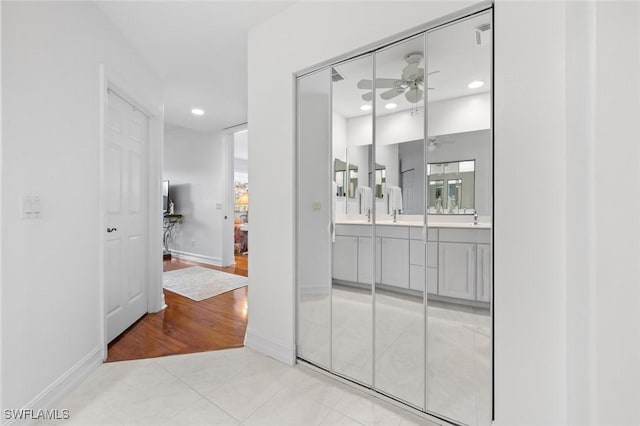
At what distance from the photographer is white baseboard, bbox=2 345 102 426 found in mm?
1456

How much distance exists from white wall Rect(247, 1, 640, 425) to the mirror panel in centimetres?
28

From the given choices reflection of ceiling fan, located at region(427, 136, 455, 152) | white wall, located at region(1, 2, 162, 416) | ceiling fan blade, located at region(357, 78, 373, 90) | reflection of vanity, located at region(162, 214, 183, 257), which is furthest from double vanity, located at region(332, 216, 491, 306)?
reflection of vanity, located at region(162, 214, 183, 257)

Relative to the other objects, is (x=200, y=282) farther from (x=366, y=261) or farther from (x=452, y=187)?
(x=452, y=187)

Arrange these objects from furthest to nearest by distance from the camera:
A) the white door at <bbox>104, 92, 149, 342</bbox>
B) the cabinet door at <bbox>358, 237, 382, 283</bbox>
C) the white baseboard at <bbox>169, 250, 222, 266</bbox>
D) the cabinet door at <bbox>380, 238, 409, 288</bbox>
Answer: the white baseboard at <bbox>169, 250, 222, 266</bbox>
the white door at <bbox>104, 92, 149, 342</bbox>
the cabinet door at <bbox>358, 237, 382, 283</bbox>
the cabinet door at <bbox>380, 238, 409, 288</bbox>

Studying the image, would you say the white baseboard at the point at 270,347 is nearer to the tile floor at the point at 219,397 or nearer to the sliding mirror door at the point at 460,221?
the tile floor at the point at 219,397

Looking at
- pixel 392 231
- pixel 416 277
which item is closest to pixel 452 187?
pixel 392 231

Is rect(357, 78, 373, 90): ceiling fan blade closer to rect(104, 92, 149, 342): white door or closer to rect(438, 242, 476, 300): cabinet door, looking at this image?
rect(438, 242, 476, 300): cabinet door

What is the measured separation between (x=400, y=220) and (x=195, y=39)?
7.48 ft

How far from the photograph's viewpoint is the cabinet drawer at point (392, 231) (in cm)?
161

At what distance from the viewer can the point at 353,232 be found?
5.98 feet

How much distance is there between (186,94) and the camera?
3641mm
